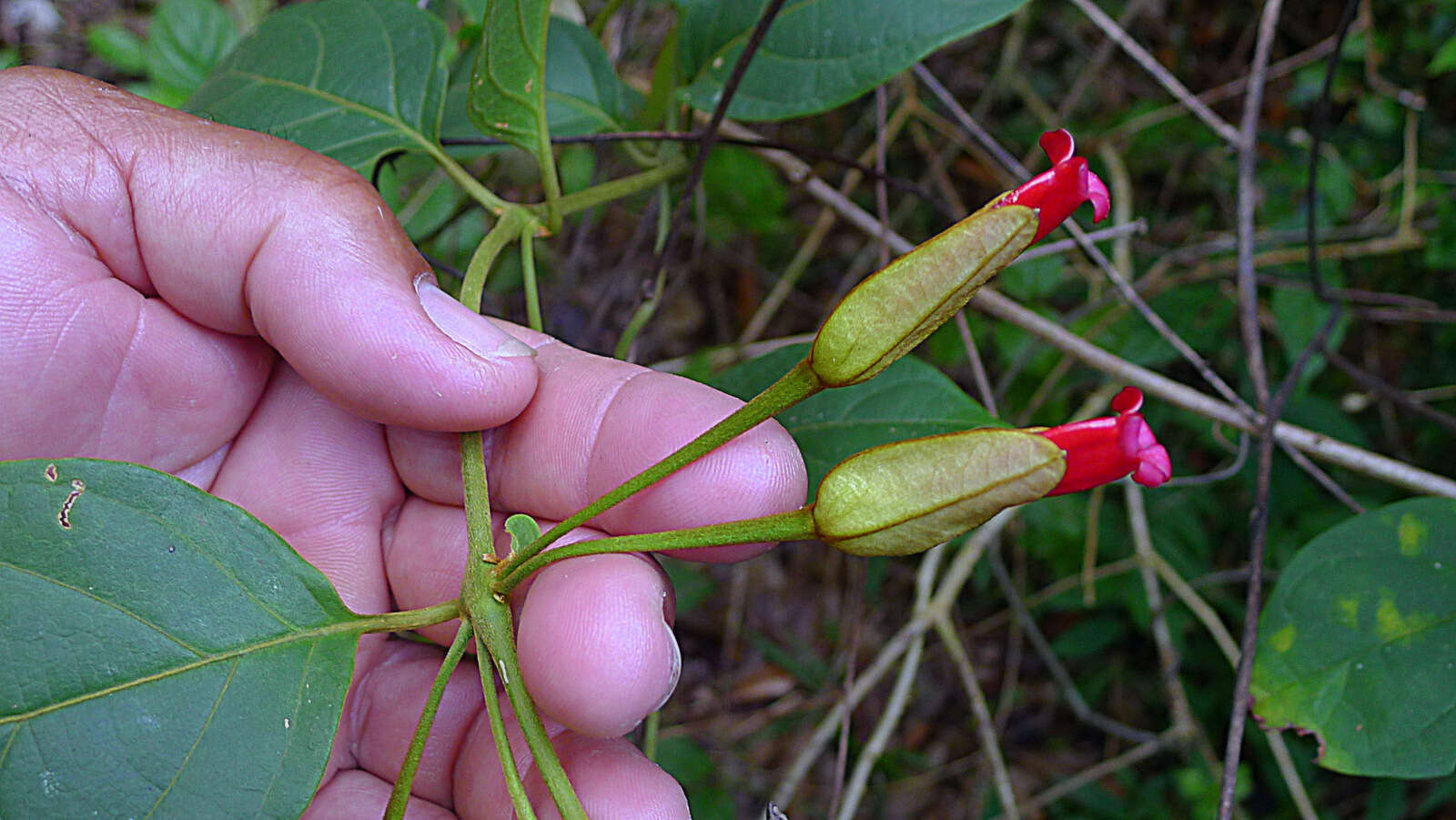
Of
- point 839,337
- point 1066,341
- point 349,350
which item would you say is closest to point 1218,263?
point 1066,341

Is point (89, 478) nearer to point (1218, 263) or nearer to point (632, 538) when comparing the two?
point (632, 538)

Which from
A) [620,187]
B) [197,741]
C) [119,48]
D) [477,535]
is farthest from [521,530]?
[119,48]

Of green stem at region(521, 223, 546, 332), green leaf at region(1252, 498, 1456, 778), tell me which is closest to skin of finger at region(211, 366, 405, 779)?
green stem at region(521, 223, 546, 332)

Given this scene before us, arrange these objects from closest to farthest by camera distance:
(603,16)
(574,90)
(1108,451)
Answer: (1108,451) → (574,90) → (603,16)

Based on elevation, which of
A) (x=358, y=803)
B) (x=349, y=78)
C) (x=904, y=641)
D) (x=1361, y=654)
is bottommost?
(x=904, y=641)

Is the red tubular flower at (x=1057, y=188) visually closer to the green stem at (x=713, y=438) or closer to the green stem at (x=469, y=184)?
the green stem at (x=713, y=438)

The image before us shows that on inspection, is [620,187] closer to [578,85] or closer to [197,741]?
[578,85]

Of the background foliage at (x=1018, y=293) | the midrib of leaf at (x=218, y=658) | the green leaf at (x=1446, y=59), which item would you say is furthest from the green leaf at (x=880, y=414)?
the green leaf at (x=1446, y=59)

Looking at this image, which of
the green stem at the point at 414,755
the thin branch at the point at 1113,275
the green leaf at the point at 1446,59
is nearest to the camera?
the green stem at the point at 414,755
